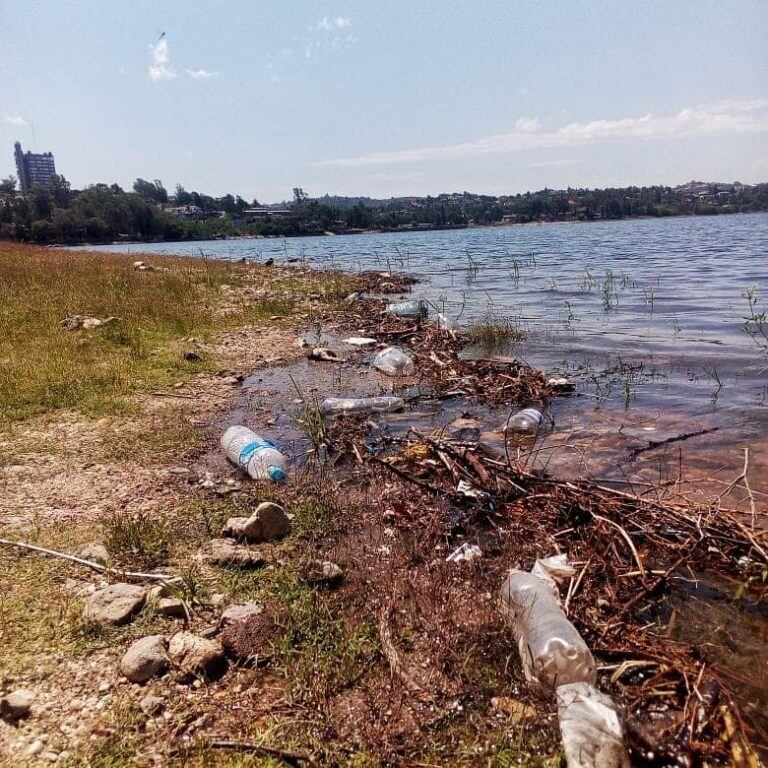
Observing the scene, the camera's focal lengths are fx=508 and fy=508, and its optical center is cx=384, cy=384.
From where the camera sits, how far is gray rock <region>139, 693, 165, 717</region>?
69.7 inches

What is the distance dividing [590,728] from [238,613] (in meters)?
1.43

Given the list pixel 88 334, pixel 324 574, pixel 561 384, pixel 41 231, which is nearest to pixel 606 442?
pixel 561 384

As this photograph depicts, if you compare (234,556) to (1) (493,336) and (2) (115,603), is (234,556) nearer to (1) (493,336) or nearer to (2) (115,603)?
(2) (115,603)

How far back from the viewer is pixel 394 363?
6.80 m

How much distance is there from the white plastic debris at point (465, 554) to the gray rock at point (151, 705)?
1451 mm

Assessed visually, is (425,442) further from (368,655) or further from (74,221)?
(74,221)

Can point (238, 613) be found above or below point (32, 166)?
below

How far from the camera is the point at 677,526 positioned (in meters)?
2.83

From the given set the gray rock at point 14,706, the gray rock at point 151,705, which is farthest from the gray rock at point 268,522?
the gray rock at point 14,706

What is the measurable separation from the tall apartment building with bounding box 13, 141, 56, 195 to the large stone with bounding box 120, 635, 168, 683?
695ft

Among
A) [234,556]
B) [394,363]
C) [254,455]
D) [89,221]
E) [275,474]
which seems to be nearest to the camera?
[234,556]

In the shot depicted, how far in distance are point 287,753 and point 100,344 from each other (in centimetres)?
668

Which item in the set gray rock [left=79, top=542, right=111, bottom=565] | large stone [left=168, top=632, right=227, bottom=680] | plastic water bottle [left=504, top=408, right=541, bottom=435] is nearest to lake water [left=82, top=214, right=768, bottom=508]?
plastic water bottle [left=504, top=408, right=541, bottom=435]

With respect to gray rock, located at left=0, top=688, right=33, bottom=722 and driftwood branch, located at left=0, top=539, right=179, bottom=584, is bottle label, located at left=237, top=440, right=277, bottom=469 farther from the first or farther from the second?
gray rock, located at left=0, top=688, right=33, bottom=722
